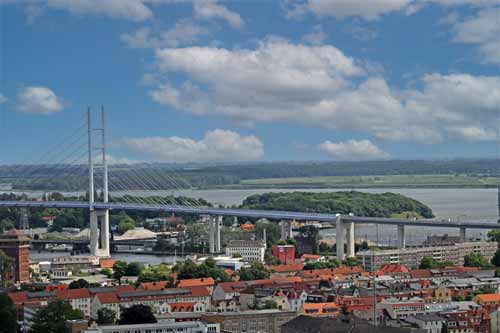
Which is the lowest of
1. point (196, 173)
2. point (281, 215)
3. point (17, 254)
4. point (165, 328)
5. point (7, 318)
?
point (165, 328)

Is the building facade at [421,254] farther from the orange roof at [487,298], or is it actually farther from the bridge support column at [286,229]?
the bridge support column at [286,229]

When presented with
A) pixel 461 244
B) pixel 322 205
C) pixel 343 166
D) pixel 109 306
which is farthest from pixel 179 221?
pixel 343 166

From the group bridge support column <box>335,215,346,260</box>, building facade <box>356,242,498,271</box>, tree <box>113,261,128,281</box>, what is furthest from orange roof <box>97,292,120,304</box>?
bridge support column <box>335,215,346,260</box>

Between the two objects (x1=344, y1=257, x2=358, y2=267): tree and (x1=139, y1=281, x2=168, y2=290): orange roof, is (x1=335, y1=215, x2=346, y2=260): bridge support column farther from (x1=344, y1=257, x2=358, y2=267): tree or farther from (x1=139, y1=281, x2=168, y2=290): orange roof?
(x1=139, y1=281, x2=168, y2=290): orange roof

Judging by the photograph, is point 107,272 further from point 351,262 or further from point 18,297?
point 18,297

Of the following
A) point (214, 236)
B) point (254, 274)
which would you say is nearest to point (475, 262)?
point (254, 274)

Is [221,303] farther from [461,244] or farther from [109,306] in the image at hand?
[461,244]
